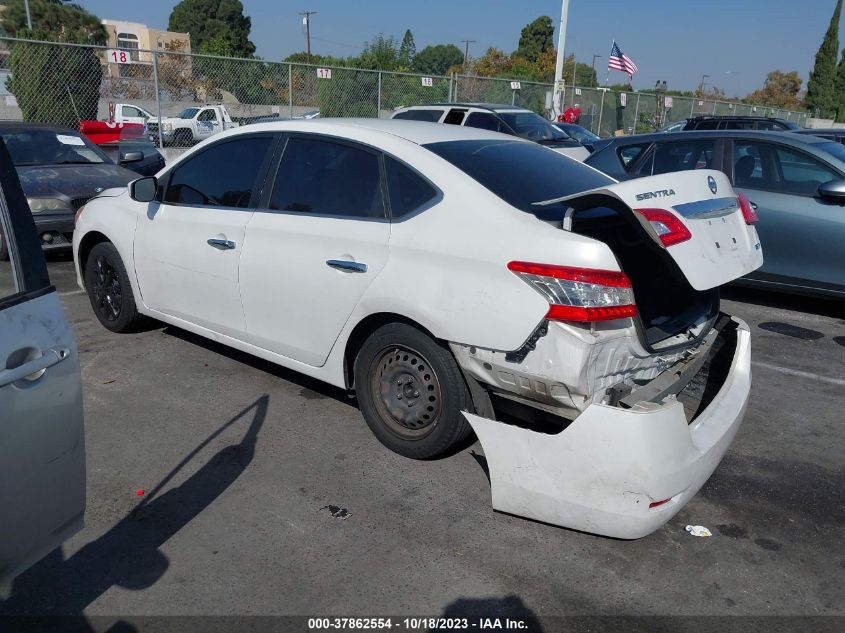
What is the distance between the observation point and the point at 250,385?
4.86 metres

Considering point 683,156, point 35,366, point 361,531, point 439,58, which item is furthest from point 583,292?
point 439,58

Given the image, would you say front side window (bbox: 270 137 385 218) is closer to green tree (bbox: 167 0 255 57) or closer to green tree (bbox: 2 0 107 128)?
green tree (bbox: 2 0 107 128)

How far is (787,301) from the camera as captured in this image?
743cm

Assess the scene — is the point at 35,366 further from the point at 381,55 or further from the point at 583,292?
the point at 381,55

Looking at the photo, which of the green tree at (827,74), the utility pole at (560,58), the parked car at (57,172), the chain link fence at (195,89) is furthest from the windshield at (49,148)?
the green tree at (827,74)

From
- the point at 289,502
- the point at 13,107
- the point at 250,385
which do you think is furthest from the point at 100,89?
the point at 289,502

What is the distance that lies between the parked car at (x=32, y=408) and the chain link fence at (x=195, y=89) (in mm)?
12750

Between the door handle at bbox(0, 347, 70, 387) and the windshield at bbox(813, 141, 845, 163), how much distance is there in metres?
6.60

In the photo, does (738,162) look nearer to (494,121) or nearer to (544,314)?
(544,314)

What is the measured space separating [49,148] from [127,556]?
24.1 feet

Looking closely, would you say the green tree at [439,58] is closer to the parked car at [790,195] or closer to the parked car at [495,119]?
the parked car at [495,119]

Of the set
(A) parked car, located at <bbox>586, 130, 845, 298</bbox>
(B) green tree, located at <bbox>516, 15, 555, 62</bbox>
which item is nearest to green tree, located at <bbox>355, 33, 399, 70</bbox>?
(A) parked car, located at <bbox>586, 130, 845, 298</bbox>

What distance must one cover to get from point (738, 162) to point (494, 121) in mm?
9042

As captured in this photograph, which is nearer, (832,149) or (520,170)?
(520,170)
